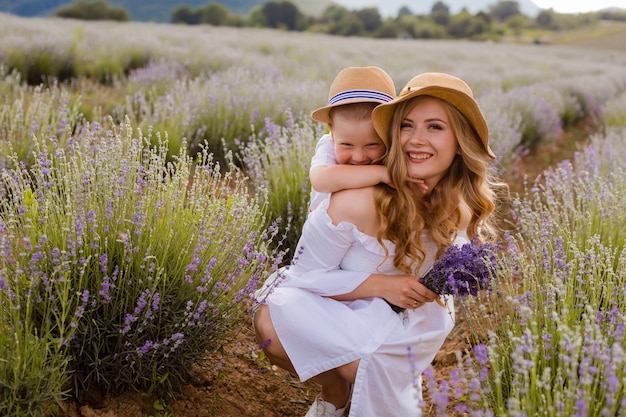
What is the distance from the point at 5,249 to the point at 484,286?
67.9 inches

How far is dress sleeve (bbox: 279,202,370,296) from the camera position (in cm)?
244

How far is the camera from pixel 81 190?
2289 mm

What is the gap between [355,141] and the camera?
103 inches

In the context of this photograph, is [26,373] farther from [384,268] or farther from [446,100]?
[446,100]

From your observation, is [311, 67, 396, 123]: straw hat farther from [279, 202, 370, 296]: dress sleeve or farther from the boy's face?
[279, 202, 370, 296]: dress sleeve

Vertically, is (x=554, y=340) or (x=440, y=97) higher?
(x=440, y=97)

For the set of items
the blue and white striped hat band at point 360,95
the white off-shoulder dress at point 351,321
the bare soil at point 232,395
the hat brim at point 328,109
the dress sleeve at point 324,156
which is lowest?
the bare soil at point 232,395

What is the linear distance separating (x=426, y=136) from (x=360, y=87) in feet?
1.21

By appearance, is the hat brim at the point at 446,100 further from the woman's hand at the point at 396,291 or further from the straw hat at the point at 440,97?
the woman's hand at the point at 396,291

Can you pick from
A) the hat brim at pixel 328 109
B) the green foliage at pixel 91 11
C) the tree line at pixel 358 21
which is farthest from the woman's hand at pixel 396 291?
the tree line at pixel 358 21

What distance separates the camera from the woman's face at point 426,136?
2.48 m

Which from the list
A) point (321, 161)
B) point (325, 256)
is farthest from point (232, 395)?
point (321, 161)

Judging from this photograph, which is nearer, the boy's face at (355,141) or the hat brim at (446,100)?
the hat brim at (446,100)

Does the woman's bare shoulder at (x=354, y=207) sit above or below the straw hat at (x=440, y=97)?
below
